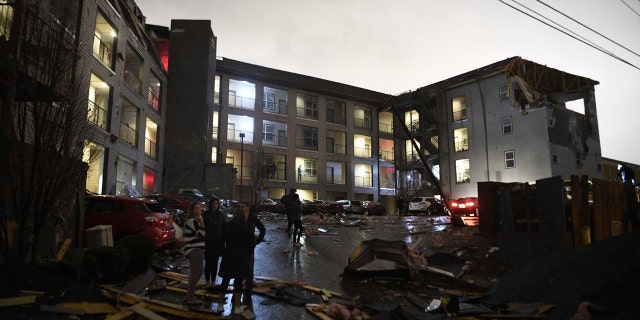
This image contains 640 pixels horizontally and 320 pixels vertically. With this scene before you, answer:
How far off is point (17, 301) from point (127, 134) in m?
19.6

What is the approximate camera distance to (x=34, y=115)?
6164 mm

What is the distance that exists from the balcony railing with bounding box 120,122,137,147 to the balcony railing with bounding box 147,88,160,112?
3272mm

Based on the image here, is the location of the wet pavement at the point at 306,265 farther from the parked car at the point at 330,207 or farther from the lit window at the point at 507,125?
the lit window at the point at 507,125

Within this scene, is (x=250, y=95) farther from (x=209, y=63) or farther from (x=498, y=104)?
(x=498, y=104)

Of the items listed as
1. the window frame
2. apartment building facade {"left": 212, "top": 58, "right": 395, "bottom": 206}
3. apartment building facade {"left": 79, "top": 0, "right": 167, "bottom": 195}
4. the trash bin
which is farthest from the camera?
apartment building facade {"left": 212, "top": 58, "right": 395, "bottom": 206}

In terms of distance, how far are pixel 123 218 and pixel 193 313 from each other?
5444mm

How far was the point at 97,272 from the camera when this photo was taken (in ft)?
26.4

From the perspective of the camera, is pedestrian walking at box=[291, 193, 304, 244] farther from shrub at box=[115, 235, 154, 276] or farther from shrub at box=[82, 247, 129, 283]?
shrub at box=[82, 247, 129, 283]

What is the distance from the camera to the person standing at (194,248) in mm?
7125

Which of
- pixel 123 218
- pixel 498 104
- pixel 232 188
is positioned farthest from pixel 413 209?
pixel 123 218

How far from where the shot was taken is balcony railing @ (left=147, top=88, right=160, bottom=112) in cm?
2750

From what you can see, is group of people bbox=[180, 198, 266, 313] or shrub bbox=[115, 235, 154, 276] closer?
group of people bbox=[180, 198, 266, 313]

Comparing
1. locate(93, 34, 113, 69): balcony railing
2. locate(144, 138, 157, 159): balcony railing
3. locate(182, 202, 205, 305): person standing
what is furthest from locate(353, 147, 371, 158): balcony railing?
locate(182, 202, 205, 305): person standing

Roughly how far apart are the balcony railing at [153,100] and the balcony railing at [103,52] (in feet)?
17.7
